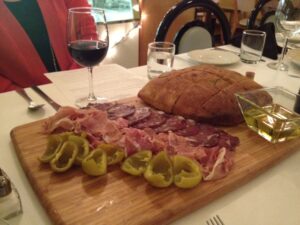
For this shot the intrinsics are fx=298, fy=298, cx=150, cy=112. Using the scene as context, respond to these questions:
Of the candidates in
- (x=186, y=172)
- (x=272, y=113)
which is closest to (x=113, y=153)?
(x=186, y=172)

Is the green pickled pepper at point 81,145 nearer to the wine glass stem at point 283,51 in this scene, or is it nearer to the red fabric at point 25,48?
the red fabric at point 25,48

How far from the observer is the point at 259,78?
4.06 feet

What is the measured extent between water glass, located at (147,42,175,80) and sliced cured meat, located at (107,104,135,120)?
1.14 feet

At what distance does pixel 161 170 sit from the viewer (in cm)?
59

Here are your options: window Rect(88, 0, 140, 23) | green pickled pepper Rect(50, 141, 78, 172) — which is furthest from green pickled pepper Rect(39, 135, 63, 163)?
→ window Rect(88, 0, 140, 23)

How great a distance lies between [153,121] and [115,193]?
26cm

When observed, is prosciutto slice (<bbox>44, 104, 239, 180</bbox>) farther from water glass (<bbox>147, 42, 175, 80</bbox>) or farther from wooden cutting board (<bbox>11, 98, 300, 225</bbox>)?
water glass (<bbox>147, 42, 175, 80</bbox>)

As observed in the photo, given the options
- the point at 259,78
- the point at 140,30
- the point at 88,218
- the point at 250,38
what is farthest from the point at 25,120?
the point at 140,30

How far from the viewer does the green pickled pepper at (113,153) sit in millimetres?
614

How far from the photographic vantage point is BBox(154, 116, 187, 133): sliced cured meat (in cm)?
73

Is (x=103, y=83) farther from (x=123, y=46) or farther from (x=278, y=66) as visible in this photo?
(x=123, y=46)

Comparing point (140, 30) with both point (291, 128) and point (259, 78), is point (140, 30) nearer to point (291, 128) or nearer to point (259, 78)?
point (259, 78)

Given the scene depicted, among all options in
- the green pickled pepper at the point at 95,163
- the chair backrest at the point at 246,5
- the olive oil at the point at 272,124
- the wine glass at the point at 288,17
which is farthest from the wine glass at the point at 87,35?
the chair backrest at the point at 246,5

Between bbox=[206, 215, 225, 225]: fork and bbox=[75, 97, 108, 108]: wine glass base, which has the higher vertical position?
bbox=[75, 97, 108, 108]: wine glass base
